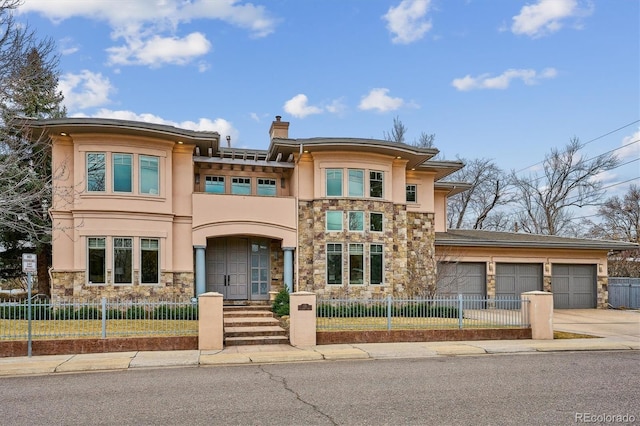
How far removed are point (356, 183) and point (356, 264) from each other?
10.5 ft

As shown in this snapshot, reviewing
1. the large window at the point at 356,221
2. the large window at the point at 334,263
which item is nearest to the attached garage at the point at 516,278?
the large window at the point at 356,221

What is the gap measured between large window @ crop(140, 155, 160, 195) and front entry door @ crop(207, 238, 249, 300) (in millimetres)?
3260

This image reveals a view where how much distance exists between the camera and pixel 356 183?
805 inches

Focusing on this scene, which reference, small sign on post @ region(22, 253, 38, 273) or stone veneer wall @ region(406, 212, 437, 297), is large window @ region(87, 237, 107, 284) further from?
stone veneer wall @ region(406, 212, 437, 297)

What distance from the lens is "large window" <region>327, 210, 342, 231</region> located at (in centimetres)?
2009

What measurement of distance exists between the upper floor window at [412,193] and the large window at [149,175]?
11.1m

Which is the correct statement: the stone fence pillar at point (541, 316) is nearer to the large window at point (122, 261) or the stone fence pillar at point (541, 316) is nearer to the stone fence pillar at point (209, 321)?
the stone fence pillar at point (209, 321)

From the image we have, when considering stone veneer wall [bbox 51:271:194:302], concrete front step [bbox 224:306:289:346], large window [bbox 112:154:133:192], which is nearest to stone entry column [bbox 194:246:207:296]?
stone veneer wall [bbox 51:271:194:302]

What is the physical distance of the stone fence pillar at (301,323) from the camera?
530 inches

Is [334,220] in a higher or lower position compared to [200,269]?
higher

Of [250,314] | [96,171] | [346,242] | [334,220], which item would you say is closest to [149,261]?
[96,171]

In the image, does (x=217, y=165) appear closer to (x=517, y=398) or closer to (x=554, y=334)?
(x=554, y=334)

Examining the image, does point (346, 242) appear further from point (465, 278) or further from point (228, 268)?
point (465, 278)

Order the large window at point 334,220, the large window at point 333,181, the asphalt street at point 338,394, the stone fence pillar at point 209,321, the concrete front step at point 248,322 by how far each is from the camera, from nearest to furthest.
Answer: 1. the asphalt street at point 338,394
2. the stone fence pillar at point 209,321
3. the concrete front step at point 248,322
4. the large window at point 334,220
5. the large window at point 333,181
